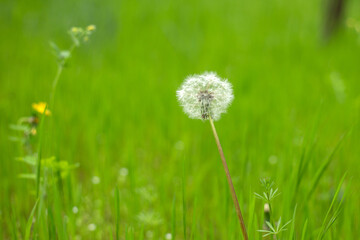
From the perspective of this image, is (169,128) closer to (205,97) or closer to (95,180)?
(95,180)

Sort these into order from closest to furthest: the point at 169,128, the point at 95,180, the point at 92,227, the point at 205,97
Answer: the point at 205,97
the point at 92,227
the point at 95,180
the point at 169,128

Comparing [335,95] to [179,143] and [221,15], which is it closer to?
[179,143]

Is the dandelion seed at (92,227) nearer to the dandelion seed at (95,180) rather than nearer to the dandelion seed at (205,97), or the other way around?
the dandelion seed at (95,180)

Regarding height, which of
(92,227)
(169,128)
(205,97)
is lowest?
(92,227)

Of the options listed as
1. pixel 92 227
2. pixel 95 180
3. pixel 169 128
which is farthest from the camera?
pixel 169 128

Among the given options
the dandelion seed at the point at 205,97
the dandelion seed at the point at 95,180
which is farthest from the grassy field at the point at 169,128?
the dandelion seed at the point at 205,97

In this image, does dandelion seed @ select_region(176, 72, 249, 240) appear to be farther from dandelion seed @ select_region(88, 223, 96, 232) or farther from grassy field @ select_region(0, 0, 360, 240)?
dandelion seed @ select_region(88, 223, 96, 232)

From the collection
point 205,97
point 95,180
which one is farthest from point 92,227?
point 205,97
